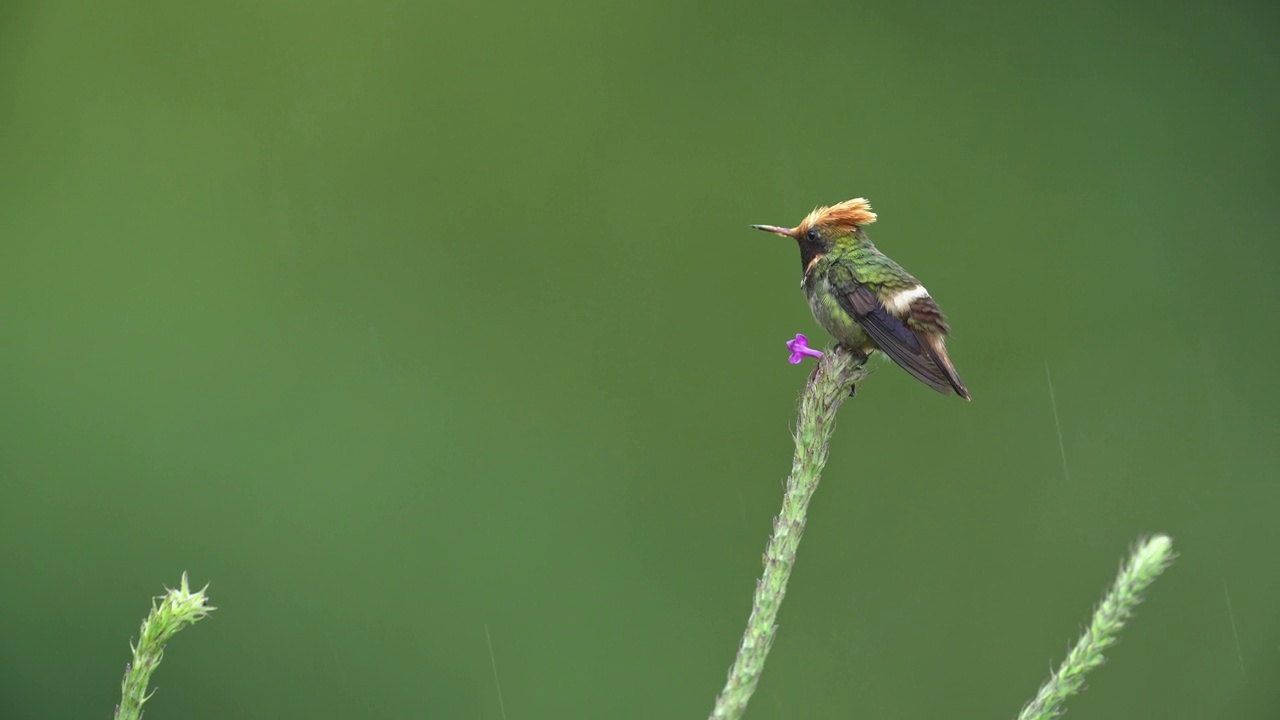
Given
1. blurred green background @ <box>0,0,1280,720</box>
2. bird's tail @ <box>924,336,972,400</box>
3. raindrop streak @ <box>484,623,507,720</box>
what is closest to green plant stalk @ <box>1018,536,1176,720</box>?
bird's tail @ <box>924,336,972,400</box>

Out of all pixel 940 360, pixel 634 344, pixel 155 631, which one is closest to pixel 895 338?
pixel 940 360

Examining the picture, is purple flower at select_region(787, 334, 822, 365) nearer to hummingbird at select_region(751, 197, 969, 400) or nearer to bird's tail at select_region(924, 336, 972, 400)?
hummingbird at select_region(751, 197, 969, 400)

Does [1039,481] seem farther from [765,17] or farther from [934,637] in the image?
[765,17]

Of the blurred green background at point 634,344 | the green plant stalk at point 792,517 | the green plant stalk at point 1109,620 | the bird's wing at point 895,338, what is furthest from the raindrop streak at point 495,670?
the green plant stalk at point 1109,620

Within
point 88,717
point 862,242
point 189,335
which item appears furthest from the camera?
point 189,335

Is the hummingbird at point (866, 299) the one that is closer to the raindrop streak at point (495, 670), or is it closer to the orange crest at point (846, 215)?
the orange crest at point (846, 215)

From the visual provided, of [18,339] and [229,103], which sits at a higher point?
[229,103]

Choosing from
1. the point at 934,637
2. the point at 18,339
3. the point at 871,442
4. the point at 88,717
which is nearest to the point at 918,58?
the point at 871,442

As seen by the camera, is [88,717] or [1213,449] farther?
[1213,449]
